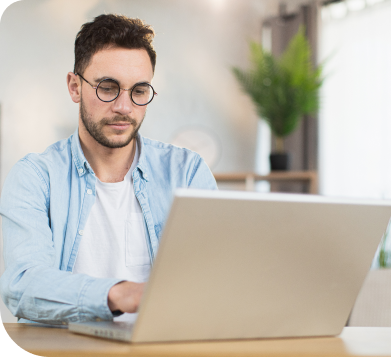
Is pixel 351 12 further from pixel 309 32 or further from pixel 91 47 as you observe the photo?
pixel 91 47

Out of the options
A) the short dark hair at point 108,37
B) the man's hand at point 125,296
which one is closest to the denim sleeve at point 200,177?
the short dark hair at point 108,37

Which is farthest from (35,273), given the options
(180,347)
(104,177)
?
(104,177)

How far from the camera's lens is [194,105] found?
4.29 metres

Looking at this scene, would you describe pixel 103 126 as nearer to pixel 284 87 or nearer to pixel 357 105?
pixel 284 87

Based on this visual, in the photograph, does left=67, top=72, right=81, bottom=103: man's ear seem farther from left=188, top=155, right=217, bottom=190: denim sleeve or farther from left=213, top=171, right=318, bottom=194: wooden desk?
left=213, top=171, right=318, bottom=194: wooden desk

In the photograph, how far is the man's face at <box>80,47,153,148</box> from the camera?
142cm

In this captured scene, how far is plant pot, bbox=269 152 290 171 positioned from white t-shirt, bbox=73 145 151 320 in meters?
2.60

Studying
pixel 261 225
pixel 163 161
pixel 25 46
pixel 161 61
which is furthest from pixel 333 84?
pixel 261 225

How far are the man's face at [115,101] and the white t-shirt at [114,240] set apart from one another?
0.14 meters

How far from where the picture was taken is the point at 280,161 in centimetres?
393

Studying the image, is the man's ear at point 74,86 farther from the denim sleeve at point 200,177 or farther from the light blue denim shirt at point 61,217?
the denim sleeve at point 200,177

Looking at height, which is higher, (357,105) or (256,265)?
(357,105)

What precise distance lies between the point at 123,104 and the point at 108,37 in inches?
8.2

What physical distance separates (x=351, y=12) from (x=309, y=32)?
35cm
